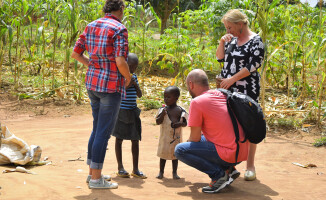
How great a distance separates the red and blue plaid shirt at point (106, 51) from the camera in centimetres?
375

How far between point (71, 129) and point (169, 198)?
3875mm

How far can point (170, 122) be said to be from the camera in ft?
14.8

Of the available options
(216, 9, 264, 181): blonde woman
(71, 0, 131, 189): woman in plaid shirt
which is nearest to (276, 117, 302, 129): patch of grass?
(216, 9, 264, 181): blonde woman

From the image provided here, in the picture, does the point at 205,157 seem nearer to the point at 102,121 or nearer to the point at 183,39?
the point at 102,121

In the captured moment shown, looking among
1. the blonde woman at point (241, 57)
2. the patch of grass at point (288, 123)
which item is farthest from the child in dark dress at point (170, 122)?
the patch of grass at point (288, 123)

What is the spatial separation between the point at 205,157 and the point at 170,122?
67 centimetres

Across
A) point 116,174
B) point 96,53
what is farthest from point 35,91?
point 96,53

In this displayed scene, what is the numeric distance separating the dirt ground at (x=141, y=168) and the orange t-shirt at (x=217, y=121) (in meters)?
0.40

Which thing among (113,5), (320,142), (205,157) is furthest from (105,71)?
(320,142)

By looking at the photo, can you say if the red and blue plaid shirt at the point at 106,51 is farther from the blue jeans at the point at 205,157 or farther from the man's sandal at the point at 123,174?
the man's sandal at the point at 123,174

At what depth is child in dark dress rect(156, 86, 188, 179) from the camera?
4.48 meters

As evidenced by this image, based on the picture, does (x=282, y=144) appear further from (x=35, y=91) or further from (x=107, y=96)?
(x=35, y=91)

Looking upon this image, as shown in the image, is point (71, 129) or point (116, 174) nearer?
point (116, 174)

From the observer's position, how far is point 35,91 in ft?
31.4
